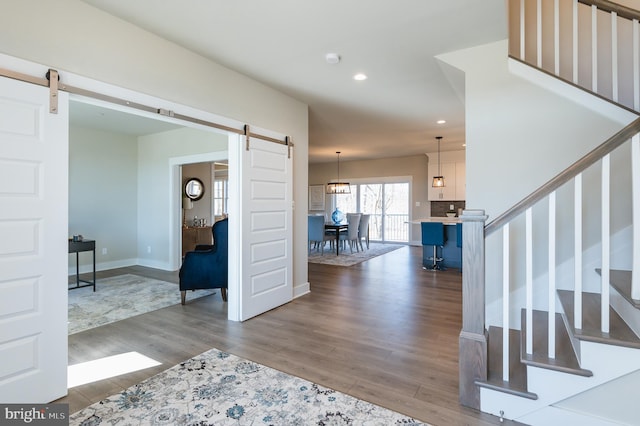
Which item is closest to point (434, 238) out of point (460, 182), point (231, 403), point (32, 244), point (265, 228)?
point (460, 182)

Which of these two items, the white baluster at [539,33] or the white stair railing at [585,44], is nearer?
the white stair railing at [585,44]

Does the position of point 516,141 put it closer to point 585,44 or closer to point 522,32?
point 522,32

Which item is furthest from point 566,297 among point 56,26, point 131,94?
point 56,26

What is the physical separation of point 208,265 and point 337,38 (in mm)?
2846

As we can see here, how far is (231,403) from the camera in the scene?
194 cm

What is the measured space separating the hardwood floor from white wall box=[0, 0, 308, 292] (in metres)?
2.11

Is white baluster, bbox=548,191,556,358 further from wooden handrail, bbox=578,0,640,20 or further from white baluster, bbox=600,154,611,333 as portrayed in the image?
wooden handrail, bbox=578,0,640,20

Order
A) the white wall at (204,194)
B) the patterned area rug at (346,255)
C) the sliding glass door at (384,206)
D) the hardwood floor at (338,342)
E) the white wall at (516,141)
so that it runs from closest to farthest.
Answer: the hardwood floor at (338,342), the white wall at (516,141), the patterned area rug at (346,255), the white wall at (204,194), the sliding glass door at (384,206)

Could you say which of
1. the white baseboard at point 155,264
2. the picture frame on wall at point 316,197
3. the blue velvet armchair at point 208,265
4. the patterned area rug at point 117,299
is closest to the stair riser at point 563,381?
the blue velvet armchair at point 208,265

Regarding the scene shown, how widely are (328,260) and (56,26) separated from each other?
5.76 m

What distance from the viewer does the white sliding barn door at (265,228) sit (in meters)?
3.38

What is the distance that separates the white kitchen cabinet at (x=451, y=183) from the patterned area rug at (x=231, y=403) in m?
7.49

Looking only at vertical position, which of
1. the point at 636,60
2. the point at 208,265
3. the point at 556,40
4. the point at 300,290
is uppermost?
the point at 556,40

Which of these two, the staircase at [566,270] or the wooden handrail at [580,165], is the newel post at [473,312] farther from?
the wooden handrail at [580,165]
